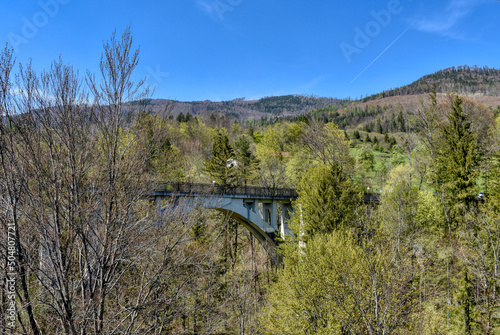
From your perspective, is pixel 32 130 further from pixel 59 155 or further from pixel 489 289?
pixel 489 289

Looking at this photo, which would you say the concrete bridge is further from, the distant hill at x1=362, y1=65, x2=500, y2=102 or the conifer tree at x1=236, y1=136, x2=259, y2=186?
the distant hill at x1=362, y1=65, x2=500, y2=102

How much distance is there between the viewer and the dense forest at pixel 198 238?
4.10m

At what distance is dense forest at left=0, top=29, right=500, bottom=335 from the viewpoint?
13.4 feet

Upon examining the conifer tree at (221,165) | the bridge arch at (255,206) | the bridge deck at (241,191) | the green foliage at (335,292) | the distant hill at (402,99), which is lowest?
the green foliage at (335,292)

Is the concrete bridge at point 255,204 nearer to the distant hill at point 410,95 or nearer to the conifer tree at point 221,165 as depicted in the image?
the conifer tree at point 221,165

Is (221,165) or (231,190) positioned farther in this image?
(221,165)

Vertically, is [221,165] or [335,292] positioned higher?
[221,165]

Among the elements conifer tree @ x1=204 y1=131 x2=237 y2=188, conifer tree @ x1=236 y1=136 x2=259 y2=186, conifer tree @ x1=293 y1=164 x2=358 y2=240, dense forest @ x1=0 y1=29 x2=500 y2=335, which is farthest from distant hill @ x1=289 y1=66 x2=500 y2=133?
conifer tree @ x1=293 y1=164 x2=358 y2=240

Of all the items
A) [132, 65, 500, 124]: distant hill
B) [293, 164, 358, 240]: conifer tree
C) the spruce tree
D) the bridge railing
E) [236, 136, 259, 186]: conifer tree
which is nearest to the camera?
the bridge railing

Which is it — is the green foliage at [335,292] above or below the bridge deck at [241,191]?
below

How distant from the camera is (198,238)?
16.1m

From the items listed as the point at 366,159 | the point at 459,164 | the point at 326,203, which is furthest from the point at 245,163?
the point at 366,159

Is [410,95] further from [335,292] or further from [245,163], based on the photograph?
[335,292]

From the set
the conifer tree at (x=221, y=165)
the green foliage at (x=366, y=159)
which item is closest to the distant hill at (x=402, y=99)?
the green foliage at (x=366, y=159)
